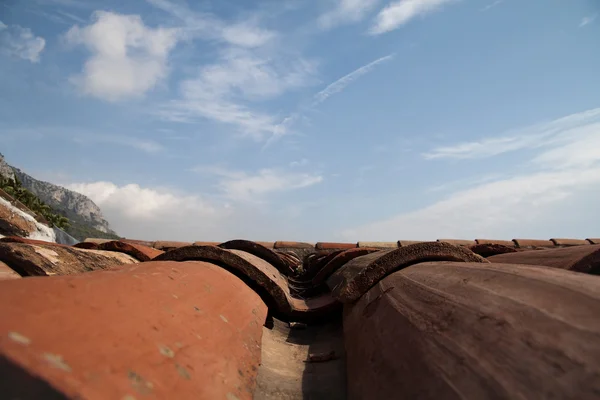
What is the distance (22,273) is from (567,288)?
248cm

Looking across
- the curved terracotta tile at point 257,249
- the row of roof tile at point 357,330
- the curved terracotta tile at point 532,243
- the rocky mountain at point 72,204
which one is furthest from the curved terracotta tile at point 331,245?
the rocky mountain at point 72,204

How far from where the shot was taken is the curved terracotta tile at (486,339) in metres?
0.65

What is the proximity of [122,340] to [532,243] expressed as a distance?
23.2ft

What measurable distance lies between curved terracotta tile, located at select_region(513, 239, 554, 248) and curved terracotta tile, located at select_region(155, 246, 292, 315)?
212 inches

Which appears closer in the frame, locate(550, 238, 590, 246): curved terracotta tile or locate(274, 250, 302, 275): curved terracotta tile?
locate(274, 250, 302, 275): curved terracotta tile

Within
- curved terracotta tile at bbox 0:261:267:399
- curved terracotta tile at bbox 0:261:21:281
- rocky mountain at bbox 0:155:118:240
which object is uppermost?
rocky mountain at bbox 0:155:118:240

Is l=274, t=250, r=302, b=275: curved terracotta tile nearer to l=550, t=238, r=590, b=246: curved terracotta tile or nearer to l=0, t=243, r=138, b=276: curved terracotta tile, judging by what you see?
l=0, t=243, r=138, b=276: curved terracotta tile

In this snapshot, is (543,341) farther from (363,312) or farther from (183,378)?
(363,312)

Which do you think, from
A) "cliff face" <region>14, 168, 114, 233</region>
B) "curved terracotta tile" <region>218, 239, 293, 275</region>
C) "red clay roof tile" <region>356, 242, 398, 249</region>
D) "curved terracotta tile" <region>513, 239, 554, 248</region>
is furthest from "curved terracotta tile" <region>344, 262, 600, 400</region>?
"cliff face" <region>14, 168, 114, 233</region>

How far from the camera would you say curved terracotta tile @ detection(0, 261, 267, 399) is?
685 millimetres

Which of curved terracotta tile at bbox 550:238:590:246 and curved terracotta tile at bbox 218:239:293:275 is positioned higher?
curved terracotta tile at bbox 550:238:590:246

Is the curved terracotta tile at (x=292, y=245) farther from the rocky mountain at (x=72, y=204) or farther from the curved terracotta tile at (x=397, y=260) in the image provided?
the rocky mountain at (x=72, y=204)

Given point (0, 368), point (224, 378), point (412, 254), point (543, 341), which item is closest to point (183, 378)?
point (224, 378)

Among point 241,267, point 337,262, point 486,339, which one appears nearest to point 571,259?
point 486,339
